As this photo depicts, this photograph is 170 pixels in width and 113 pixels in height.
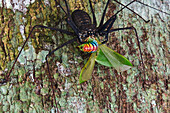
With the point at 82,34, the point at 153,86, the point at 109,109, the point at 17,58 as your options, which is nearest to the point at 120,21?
the point at 82,34

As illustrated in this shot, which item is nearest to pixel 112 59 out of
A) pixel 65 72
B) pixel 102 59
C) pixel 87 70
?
pixel 102 59

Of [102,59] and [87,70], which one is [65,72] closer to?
[87,70]

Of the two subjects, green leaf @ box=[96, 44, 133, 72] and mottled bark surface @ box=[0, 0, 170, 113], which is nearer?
mottled bark surface @ box=[0, 0, 170, 113]

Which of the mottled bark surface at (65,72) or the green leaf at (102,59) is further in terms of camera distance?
the green leaf at (102,59)
